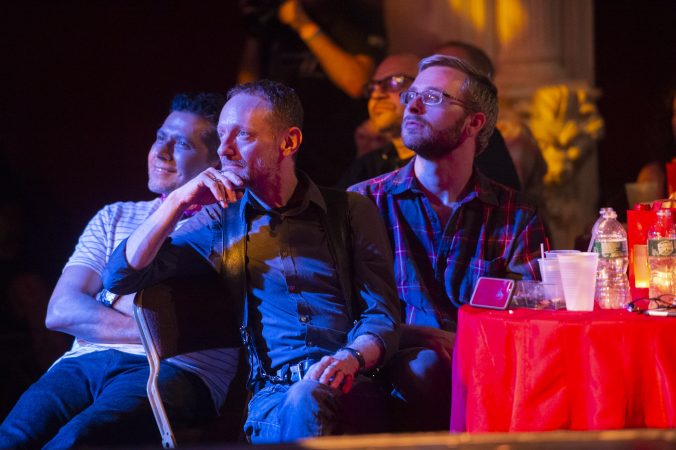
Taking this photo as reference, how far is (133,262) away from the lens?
230cm

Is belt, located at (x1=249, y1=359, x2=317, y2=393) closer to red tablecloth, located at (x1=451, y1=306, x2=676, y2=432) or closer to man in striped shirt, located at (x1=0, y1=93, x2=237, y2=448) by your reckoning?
man in striped shirt, located at (x1=0, y1=93, x2=237, y2=448)

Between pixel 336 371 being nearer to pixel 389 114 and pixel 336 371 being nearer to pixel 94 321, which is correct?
pixel 94 321

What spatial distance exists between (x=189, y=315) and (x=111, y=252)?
0.52 m

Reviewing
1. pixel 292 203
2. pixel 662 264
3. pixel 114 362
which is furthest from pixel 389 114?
pixel 662 264

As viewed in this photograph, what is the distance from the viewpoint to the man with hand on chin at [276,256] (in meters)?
2.32

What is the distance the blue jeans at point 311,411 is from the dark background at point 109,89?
2.24 metres

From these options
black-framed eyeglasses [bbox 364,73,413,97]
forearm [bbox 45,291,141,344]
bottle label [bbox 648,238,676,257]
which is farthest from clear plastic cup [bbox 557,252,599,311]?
black-framed eyeglasses [bbox 364,73,413,97]

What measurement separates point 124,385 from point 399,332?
73cm

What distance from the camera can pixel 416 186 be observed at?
9.61ft

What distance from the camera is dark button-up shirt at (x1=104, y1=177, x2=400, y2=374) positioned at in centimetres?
240

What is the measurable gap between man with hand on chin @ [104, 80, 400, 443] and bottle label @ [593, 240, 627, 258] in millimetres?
538

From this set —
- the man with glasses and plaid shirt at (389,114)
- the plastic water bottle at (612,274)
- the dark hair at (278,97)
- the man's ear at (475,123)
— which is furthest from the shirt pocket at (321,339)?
the man with glasses and plaid shirt at (389,114)

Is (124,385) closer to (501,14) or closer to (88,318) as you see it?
(88,318)

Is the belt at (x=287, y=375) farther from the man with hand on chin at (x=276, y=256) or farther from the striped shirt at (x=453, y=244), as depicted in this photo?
the striped shirt at (x=453, y=244)
